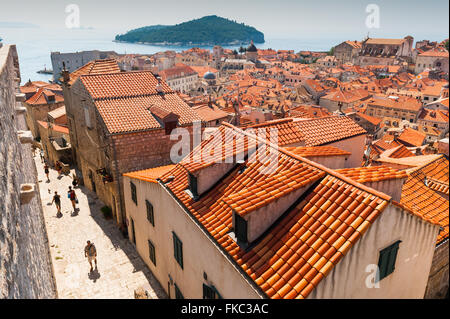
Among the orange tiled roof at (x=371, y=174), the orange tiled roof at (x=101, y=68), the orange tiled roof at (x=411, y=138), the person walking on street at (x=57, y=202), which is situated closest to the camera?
the orange tiled roof at (x=371, y=174)

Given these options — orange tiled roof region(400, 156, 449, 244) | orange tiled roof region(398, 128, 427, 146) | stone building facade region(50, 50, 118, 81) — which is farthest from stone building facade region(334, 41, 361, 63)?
orange tiled roof region(400, 156, 449, 244)

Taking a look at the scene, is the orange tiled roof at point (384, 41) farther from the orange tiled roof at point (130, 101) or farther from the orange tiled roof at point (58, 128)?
the orange tiled roof at point (130, 101)

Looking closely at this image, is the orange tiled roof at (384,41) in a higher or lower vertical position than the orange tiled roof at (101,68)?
higher

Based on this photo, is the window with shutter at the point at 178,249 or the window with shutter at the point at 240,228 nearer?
the window with shutter at the point at 240,228

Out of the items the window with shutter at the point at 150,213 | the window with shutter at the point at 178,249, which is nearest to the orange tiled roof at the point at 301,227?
the window with shutter at the point at 178,249

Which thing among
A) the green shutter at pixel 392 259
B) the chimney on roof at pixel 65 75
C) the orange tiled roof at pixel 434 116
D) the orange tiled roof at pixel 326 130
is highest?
the chimney on roof at pixel 65 75

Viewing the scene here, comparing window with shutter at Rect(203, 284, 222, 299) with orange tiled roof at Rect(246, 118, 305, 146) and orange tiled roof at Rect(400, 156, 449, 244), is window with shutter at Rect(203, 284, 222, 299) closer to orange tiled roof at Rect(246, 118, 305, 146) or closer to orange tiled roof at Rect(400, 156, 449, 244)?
orange tiled roof at Rect(246, 118, 305, 146)

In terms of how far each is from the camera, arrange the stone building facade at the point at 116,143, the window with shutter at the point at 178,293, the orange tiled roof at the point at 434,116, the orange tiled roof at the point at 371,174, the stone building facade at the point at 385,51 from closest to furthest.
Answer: the orange tiled roof at the point at 371,174 < the window with shutter at the point at 178,293 < the stone building facade at the point at 116,143 < the orange tiled roof at the point at 434,116 < the stone building facade at the point at 385,51
